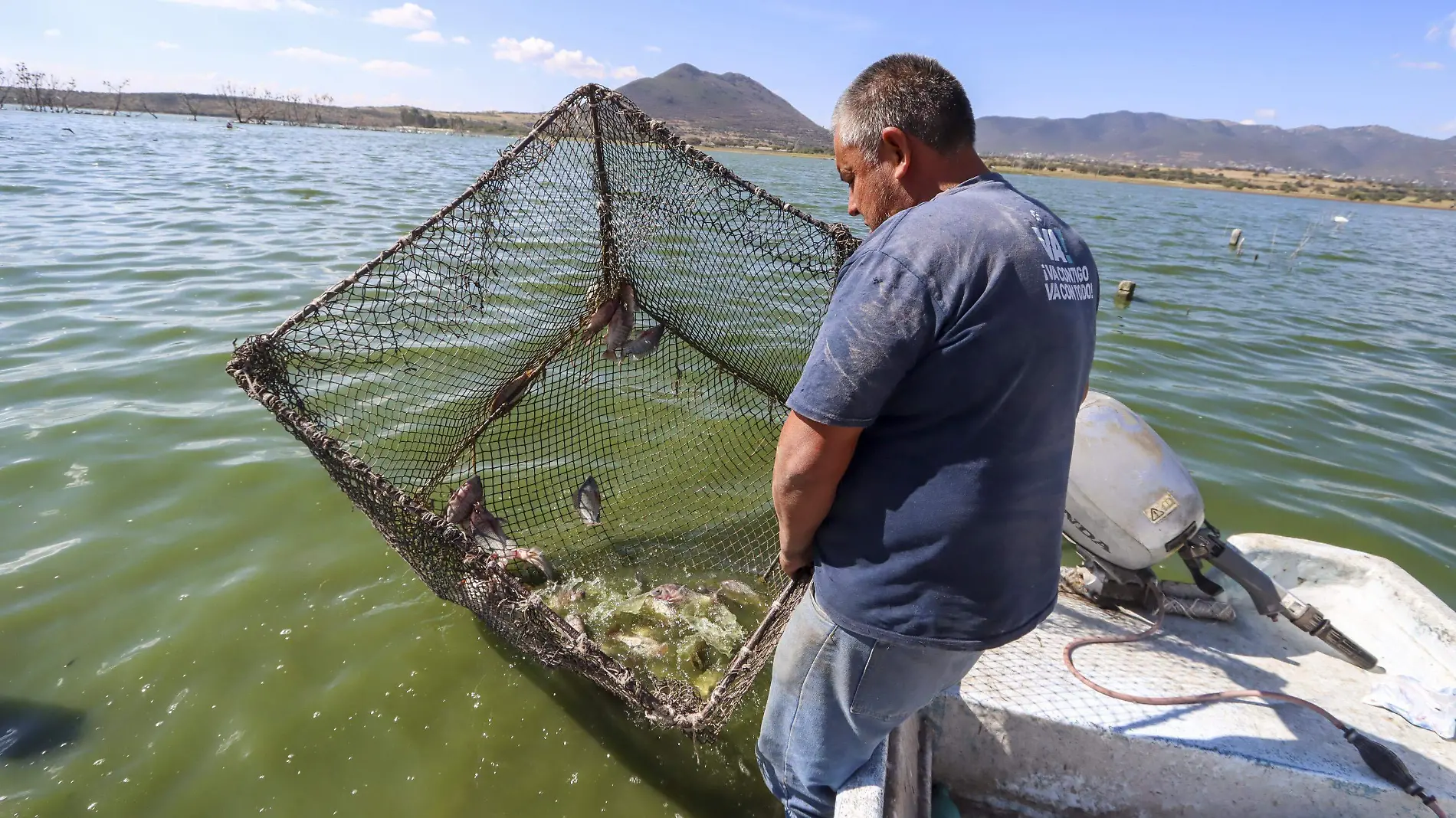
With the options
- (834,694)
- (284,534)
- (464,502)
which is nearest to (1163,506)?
(834,694)

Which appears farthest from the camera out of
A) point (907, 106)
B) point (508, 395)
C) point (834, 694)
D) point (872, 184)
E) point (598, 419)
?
point (598, 419)

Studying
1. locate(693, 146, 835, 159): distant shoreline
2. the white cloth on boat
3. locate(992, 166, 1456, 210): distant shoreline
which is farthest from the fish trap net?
locate(693, 146, 835, 159): distant shoreline

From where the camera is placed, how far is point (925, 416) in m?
1.45

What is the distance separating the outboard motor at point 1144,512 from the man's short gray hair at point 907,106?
1.84 m

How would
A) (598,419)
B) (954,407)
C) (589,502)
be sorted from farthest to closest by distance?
(598,419) → (589,502) → (954,407)

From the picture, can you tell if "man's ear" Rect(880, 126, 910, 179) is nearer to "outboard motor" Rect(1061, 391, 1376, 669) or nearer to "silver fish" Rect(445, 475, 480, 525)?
"outboard motor" Rect(1061, 391, 1376, 669)

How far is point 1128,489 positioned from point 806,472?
6.63 feet

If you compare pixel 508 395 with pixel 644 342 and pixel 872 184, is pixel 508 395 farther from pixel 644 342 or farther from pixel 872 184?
pixel 872 184

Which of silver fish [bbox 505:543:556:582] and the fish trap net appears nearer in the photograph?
the fish trap net

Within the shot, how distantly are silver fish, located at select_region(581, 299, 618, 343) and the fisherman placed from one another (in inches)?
111

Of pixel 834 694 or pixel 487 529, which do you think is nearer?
pixel 834 694

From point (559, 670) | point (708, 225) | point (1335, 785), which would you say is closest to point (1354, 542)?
point (1335, 785)

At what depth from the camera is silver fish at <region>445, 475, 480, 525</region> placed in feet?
11.7

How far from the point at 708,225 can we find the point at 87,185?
18821 mm
